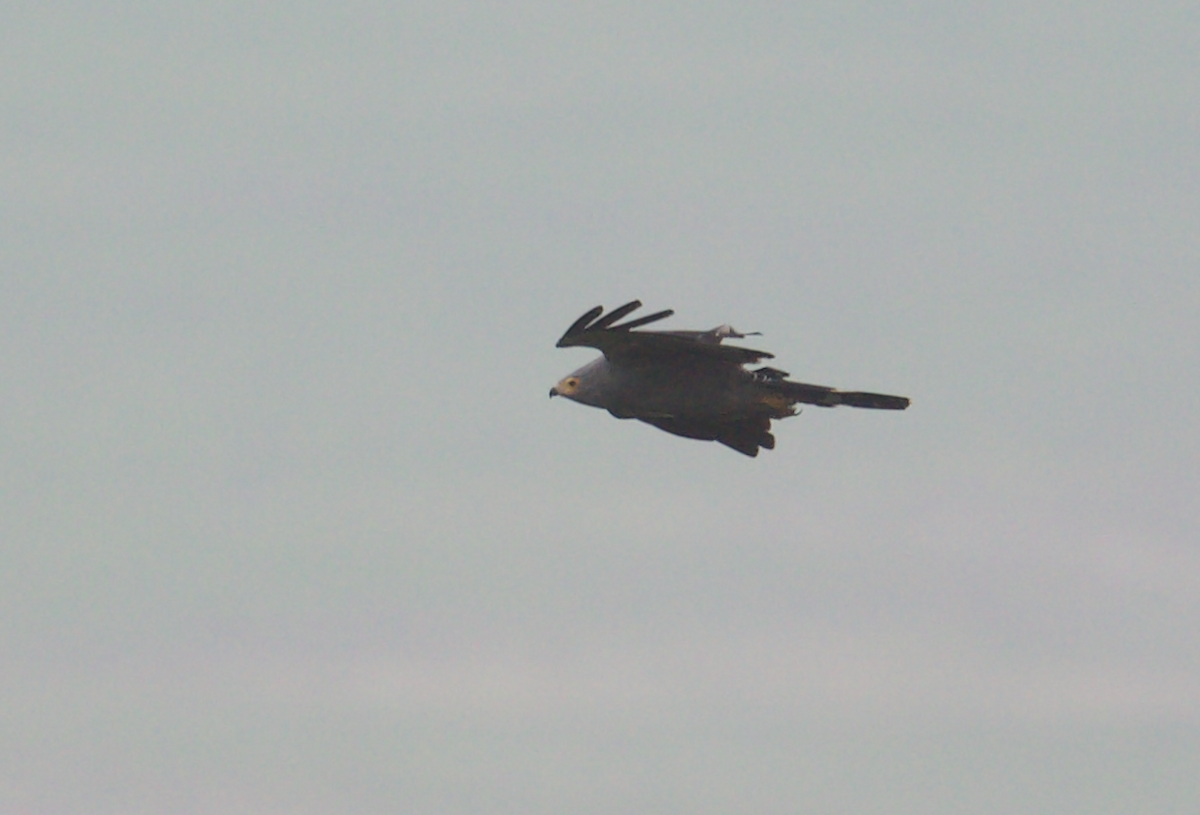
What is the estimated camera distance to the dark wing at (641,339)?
48.9 metres

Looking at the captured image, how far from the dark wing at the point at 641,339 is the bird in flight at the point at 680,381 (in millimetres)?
19

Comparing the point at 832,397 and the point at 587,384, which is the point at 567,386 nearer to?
the point at 587,384

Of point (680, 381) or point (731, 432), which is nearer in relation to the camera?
point (680, 381)

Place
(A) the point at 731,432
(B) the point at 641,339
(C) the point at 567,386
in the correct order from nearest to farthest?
(B) the point at 641,339 < (C) the point at 567,386 < (A) the point at 731,432

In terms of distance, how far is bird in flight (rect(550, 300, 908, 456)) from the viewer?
4928cm

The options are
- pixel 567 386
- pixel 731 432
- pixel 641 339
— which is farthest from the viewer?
pixel 731 432

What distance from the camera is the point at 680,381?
165ft

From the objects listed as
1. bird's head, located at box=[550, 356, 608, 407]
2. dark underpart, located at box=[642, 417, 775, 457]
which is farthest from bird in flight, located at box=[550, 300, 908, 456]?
dark underpart, located at box=[642, 417, 775, 457]

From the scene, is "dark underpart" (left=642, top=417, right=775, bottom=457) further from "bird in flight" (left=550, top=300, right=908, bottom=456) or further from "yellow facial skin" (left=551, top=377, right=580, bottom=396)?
"yellow facial skin" (left=551, top=377, right=580, bottom=396)

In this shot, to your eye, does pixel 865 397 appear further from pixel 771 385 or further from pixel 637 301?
pixel 637 301

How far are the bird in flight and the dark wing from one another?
0.02 meters

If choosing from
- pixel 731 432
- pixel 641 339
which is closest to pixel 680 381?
pixel 641 339

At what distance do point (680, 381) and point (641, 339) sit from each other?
54.0 inches

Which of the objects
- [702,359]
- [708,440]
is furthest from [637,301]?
[708,440]
